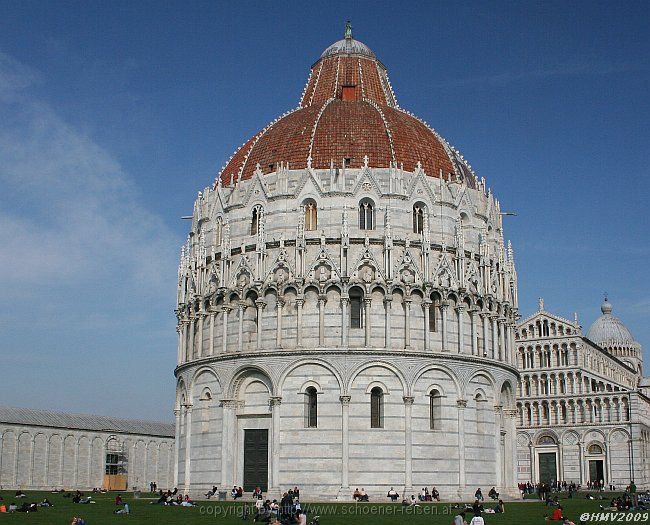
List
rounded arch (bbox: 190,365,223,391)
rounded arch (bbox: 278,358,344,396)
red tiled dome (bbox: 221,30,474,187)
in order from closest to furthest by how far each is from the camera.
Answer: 1. rounded arch (bbox: 278,358,344,396)
2. rounded arch (bbox: 190,365,223,391)
3. red tiled dome (bbox: 221,30,474,187)

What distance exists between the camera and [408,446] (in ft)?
154

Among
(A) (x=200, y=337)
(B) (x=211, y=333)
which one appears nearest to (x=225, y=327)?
(B) (x=211, y=333)

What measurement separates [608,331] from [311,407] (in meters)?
98.4

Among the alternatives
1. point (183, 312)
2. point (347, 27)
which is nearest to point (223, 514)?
point (183, 312)

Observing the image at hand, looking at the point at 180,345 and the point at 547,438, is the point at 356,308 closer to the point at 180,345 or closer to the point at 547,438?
the point at 180,345

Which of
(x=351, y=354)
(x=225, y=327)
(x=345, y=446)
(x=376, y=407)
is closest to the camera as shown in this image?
(x=345, y=446)

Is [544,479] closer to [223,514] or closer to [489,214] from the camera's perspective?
[489,214]

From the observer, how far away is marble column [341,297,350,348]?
4759 cm

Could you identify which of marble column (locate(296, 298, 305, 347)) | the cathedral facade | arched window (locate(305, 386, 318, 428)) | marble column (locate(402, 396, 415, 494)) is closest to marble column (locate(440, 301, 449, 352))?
marble column (locate(402, 396, 415, 494))

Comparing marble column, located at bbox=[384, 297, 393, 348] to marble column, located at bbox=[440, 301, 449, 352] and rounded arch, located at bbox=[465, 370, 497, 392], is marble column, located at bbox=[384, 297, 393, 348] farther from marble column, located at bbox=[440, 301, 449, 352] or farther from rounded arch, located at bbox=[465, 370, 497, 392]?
rounded arch, located at bbox=[465, 370, 497, 392]

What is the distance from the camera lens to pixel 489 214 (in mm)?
55656

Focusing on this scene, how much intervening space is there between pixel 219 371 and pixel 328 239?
9659mm

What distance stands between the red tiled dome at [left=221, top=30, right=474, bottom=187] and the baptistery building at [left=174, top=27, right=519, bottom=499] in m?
0.14

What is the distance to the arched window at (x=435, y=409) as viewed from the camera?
48.2 meters
